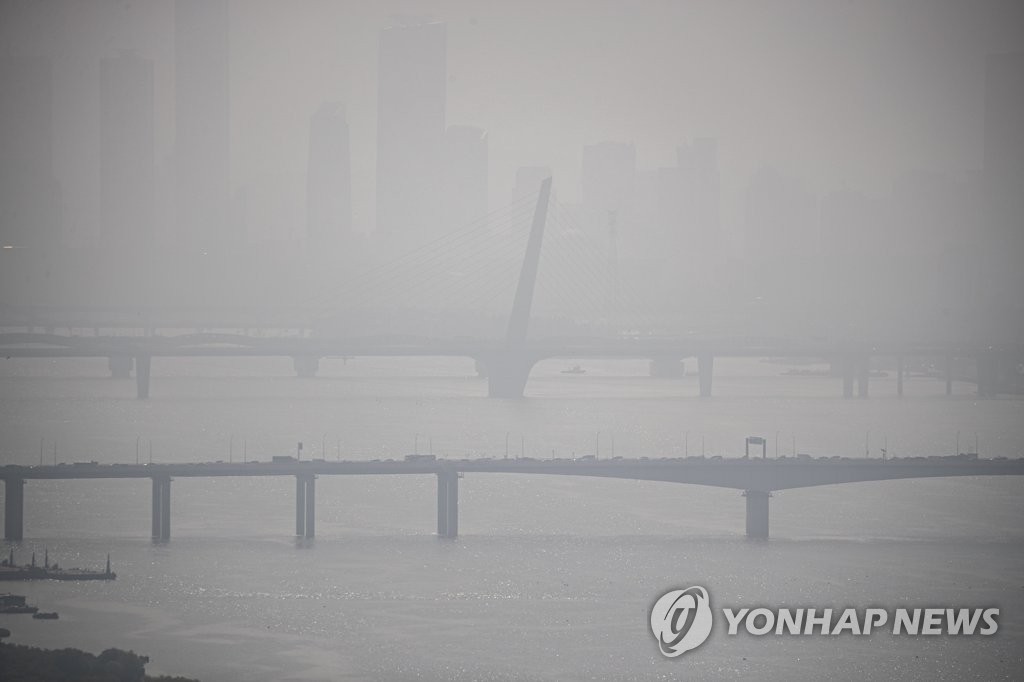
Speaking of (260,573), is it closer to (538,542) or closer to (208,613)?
(208,613)

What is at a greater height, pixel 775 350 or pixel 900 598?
pixel 775 350

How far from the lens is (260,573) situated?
34656 millimetres

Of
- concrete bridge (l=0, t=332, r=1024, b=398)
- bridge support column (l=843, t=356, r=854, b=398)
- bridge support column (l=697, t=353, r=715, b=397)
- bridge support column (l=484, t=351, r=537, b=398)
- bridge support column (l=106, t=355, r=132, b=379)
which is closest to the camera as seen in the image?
concrete bridge (l=0, t=332, r=1024, b=398)

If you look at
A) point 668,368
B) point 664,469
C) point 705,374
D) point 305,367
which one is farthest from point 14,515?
point 668,368

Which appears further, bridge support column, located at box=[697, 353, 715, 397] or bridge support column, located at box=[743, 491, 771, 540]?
bridge support column, located at box=[697, 353, 715, 397]

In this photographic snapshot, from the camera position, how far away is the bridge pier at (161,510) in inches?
1518

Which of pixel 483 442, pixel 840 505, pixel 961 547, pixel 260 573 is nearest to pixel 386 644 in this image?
pixel 260 573

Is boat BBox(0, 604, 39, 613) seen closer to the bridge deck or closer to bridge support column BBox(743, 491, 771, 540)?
the bridge deck

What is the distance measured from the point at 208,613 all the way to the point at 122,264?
4457 inches

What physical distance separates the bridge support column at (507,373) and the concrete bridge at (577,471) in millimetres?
39101

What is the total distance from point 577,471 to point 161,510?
8.54 meters

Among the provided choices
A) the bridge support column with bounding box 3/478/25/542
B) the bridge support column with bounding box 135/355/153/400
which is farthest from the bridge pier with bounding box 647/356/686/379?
the bridge support column with bounding box 3/478/25/542

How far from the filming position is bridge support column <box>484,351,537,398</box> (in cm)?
7894

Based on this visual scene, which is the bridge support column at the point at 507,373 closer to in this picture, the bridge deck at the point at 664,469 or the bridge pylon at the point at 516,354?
the bridge pylon at the point at 516,354
